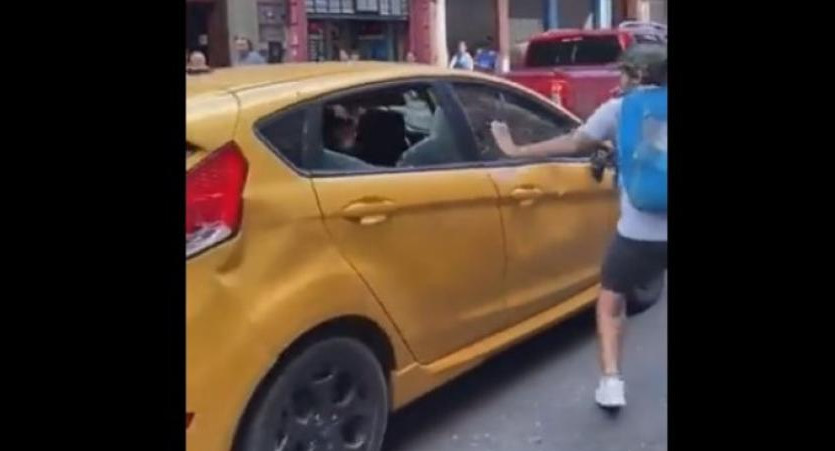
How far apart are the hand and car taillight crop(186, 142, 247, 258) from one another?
0.95 meters

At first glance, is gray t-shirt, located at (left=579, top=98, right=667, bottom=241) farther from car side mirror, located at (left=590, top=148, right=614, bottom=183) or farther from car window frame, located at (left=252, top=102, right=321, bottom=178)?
car window frame, located at (left=252, top=102, right=321, bottom=178)

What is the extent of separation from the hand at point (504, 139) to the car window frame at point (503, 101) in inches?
0.9

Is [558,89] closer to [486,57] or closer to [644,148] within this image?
[486,57]

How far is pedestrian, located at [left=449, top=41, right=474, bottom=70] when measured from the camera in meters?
3.17

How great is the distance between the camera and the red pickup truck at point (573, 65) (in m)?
3.97

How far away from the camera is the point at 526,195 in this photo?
9.90 feet

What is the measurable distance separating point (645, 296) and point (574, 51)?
2.77m

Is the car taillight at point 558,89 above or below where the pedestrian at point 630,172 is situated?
above

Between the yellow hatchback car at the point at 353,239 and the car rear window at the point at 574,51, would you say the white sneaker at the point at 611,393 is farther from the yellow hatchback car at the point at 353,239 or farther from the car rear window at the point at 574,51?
the car rear window at the point at 574,51

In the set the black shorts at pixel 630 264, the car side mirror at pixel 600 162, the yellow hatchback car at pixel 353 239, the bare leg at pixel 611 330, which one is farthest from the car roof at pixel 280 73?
the bare leg at pixel 611 330

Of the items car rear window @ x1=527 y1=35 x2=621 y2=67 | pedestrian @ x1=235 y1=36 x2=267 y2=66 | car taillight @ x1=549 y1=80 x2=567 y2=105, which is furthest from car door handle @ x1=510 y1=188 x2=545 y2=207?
car taillight @ x1=549 y1=80 x2=567 y2=105
